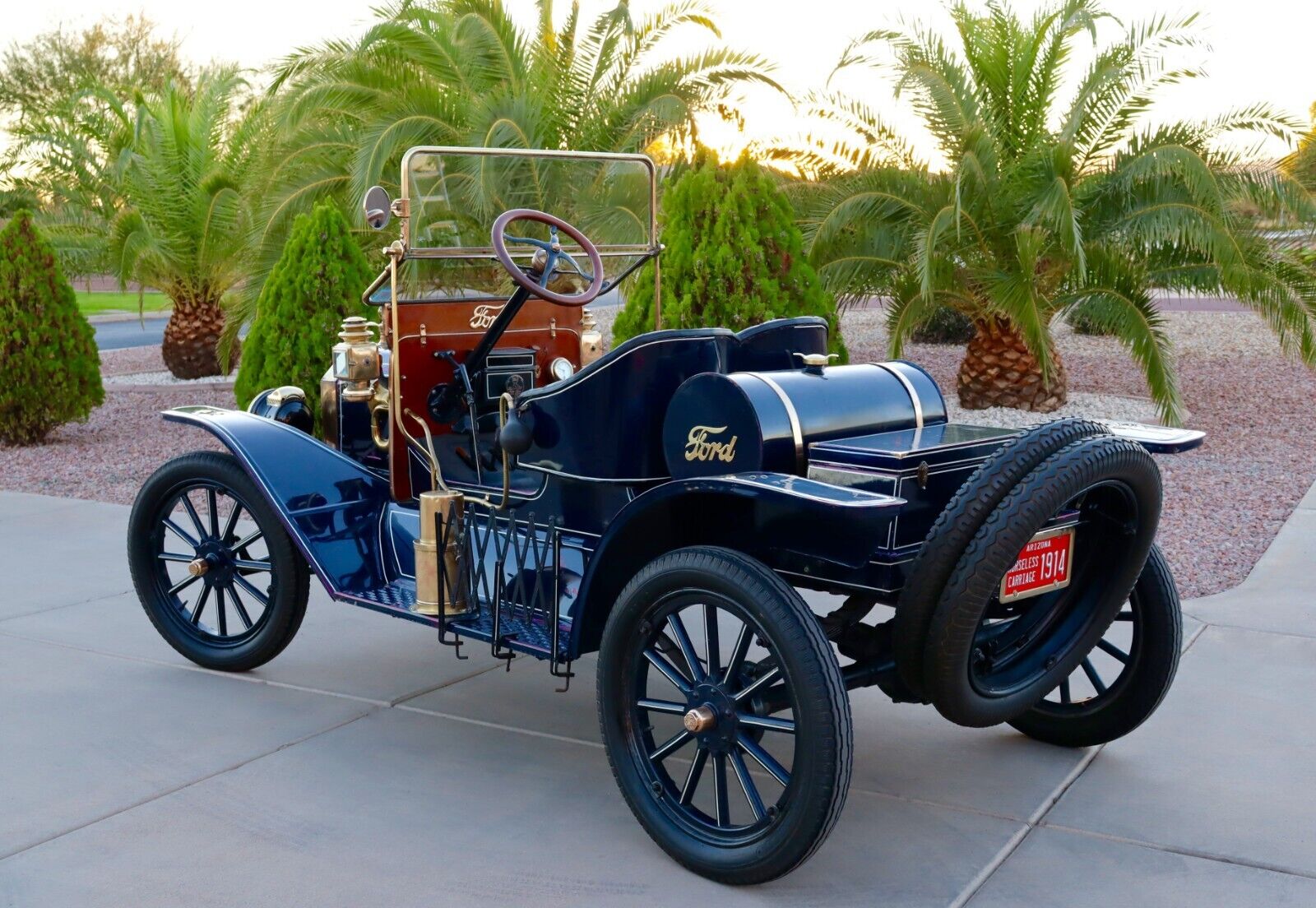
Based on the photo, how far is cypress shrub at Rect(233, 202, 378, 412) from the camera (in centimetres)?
812

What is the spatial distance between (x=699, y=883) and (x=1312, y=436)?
8361 mm

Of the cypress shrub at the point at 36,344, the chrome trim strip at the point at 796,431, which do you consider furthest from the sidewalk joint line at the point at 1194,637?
the cypress shrub at the point at 36,344

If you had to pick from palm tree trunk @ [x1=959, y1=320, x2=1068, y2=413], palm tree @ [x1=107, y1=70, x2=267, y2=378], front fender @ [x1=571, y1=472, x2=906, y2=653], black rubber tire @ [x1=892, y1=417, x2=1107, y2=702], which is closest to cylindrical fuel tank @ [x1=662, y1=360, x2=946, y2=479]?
front fender @ [x1=571, y1=472, x2=906, y2=653]

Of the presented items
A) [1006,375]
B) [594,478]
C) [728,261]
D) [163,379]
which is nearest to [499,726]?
[594,478]

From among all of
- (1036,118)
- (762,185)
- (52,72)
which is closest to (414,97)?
(762,185)

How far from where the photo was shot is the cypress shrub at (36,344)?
8.91 meters

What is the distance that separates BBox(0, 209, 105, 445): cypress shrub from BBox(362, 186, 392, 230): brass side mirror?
5.88 m

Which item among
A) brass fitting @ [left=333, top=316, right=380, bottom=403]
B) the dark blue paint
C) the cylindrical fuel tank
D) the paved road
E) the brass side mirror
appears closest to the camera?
the dark blue paint

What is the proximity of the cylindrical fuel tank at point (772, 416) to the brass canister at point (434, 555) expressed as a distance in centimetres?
75

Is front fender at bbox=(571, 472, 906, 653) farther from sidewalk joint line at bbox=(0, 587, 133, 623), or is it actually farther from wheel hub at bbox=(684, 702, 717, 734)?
sidewalk joint line at bbox=(0, 587, 133, 623)

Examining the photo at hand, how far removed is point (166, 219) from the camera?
12367 millimetres

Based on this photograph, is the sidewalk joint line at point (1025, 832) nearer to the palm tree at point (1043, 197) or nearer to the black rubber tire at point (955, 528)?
the black rubber tire at point (955, 528)

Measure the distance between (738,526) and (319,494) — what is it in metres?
1.54

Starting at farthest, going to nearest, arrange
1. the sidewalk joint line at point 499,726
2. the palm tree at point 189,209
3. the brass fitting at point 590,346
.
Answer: the palm tree at point 189,209
the brass fitting at point 590,346
the sidewalk joint line at point 499,726
